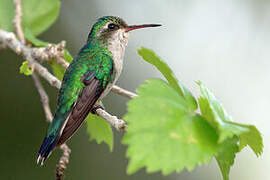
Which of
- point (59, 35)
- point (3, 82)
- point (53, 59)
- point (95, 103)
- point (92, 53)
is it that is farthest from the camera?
point (59, 35)

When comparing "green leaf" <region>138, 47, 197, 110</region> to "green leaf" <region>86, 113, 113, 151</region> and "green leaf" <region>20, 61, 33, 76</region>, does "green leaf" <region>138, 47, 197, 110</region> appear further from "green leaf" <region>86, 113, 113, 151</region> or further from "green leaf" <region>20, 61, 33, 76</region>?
"green leaf" <region>20, 61, 33, 76</region>

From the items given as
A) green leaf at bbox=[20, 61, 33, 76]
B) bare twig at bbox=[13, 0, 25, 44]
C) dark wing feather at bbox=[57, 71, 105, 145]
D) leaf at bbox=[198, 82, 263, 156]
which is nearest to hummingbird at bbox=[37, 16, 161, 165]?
dark wing feather at bbox=[57, 71, 105, 145]

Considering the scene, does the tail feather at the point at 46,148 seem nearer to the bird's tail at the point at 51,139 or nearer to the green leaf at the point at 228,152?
the bird's tail at the point at 51,139

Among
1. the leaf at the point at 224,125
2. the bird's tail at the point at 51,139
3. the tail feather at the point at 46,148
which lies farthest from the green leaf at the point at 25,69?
the leaf at the point at 224,125

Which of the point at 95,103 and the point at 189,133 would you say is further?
the point at 95,103

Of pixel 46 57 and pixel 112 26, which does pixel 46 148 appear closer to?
pixel 46 57

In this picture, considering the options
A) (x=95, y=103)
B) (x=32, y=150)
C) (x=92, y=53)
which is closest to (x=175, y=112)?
(x=95, y=103)

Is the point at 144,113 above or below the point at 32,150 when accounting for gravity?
above

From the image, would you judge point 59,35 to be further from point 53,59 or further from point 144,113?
point 144,113
